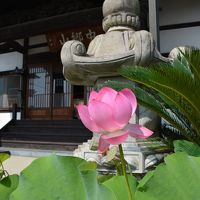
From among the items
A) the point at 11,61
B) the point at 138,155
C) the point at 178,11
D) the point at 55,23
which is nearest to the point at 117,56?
the point at 138,155

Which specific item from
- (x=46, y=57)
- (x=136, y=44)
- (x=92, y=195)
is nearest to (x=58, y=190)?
(x=92, y=195)

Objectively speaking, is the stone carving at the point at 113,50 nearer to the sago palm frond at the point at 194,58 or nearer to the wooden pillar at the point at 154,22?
the sago palm frond at the point at 194,58

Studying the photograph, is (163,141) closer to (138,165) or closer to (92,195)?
(138,165)

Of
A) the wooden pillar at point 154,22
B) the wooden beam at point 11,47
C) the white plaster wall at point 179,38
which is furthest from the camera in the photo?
the wooden beam at point 11,47

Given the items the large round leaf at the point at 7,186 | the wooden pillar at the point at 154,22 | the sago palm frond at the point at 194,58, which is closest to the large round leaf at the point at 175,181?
the large round leaf at the point at 7,186

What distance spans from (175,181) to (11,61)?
10999mm

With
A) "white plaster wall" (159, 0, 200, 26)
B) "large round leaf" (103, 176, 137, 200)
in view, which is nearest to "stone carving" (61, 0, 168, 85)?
"large round leaf" (103, 176, 137, 200)

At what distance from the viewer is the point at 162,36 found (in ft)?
27.0

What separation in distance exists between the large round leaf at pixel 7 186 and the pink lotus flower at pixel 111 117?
15.4 inches

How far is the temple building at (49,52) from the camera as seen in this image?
294 inches

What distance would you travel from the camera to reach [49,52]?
10320 mm

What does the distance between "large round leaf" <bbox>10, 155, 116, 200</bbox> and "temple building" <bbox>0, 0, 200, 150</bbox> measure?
4.68m

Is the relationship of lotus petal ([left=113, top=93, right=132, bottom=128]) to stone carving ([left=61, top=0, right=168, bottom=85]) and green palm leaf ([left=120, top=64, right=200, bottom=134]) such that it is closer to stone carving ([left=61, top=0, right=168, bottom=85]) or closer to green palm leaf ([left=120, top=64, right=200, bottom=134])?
green palm leaf ([left=120, top=64, right=200, bottom=134])

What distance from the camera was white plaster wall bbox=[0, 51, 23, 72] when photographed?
10854mm
